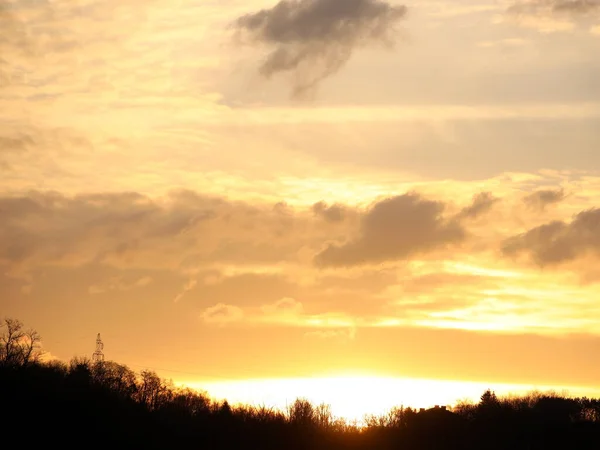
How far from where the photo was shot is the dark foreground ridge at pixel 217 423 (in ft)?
445

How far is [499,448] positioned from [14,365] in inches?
3103

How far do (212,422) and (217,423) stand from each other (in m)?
0.83

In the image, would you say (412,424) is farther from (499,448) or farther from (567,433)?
(567,433)

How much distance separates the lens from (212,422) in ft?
509

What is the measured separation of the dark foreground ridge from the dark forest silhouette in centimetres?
17

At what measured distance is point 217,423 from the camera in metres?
155

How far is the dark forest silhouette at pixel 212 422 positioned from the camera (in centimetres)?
13588

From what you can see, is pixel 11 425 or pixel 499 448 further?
pixel 499 448

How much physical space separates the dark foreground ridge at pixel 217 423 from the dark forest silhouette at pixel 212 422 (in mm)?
167

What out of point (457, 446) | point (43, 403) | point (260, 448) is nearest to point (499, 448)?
point (457, 446)

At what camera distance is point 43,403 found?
451 feet

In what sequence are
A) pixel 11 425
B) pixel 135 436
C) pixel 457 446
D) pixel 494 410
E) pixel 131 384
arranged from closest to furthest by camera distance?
pixel 11 425
pixel 135 436
pixel 457 446
pixel 494 410
pixel 131 384

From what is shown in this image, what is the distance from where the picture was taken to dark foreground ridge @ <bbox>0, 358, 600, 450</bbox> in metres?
136

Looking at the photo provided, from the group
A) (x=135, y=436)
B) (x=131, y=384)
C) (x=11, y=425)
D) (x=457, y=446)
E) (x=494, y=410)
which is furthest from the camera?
(x=131, y=384)
